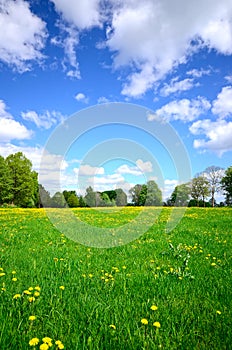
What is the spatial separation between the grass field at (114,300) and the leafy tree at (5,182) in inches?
1840

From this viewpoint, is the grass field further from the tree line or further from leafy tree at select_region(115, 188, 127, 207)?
the tree line

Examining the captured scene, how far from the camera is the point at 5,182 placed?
5066cm

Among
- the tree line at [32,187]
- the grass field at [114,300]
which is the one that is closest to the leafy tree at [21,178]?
the tree line at [32,187]

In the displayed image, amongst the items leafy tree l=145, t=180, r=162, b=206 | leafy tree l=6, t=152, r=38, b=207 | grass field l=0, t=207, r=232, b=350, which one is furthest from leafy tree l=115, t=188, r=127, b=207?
leafy tree l=6, t=152, r=38, b=207

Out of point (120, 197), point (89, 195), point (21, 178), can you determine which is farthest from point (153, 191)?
point (21, 178)

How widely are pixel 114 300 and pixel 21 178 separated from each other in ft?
176

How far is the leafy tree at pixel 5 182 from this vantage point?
50244 mm

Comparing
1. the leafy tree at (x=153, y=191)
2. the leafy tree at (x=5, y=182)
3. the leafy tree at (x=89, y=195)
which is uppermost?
the leafy tree at (x=5, y=182)

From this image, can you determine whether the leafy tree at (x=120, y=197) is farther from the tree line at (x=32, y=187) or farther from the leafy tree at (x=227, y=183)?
the leafy tree at (x=227, y=183)

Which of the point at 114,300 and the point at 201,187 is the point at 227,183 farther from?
the point at 114,300

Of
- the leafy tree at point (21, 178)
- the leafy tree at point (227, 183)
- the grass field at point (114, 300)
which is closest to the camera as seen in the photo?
the grass field at point (114, 300)

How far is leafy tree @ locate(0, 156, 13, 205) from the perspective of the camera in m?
50.2

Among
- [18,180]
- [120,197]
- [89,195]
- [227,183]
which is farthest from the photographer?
[227,183]

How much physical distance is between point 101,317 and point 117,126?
29.3 ft
